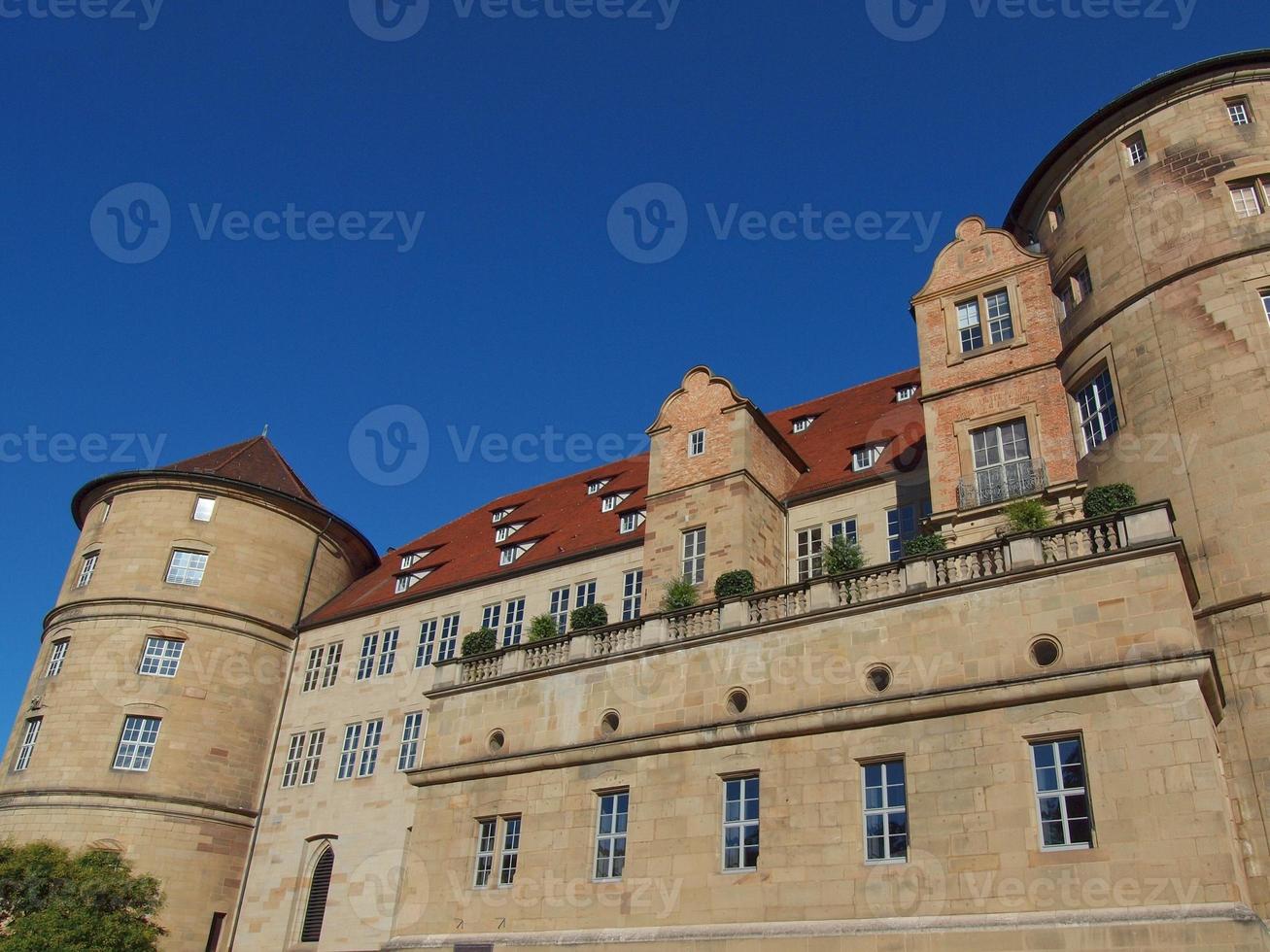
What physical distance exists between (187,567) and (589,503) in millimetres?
14599

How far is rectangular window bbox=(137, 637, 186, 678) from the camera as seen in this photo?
3759 cm

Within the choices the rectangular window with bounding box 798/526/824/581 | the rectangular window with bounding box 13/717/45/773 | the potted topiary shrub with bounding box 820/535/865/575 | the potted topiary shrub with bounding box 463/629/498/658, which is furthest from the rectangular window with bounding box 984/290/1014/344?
the rectangular window with bounding box 13/717/45/773

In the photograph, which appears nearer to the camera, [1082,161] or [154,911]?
[1082,161]

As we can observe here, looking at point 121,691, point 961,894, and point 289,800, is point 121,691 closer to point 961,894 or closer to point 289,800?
point 289,800

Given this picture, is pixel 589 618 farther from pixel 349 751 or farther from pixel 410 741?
pixel 349 751

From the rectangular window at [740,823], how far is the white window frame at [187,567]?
24757 mm

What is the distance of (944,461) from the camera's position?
2498 centimetres

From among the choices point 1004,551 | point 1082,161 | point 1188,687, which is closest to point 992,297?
point 1082,161

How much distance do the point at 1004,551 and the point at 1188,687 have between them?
155 inches

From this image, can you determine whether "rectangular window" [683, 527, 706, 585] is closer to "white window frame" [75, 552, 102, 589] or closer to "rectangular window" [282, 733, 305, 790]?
"rectangular window" [282, 733, 305, 790]

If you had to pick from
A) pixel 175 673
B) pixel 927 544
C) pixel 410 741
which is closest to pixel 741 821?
pixel 927 544

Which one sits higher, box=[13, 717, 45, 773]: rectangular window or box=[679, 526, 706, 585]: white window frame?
box=[679, 526, 706, 585]: white window frame

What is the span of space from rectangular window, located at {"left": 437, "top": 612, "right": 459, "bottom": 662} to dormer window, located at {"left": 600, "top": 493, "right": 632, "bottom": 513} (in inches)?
234

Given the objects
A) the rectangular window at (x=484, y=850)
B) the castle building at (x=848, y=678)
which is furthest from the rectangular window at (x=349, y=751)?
the rectangular window at (x=484, y=850)
